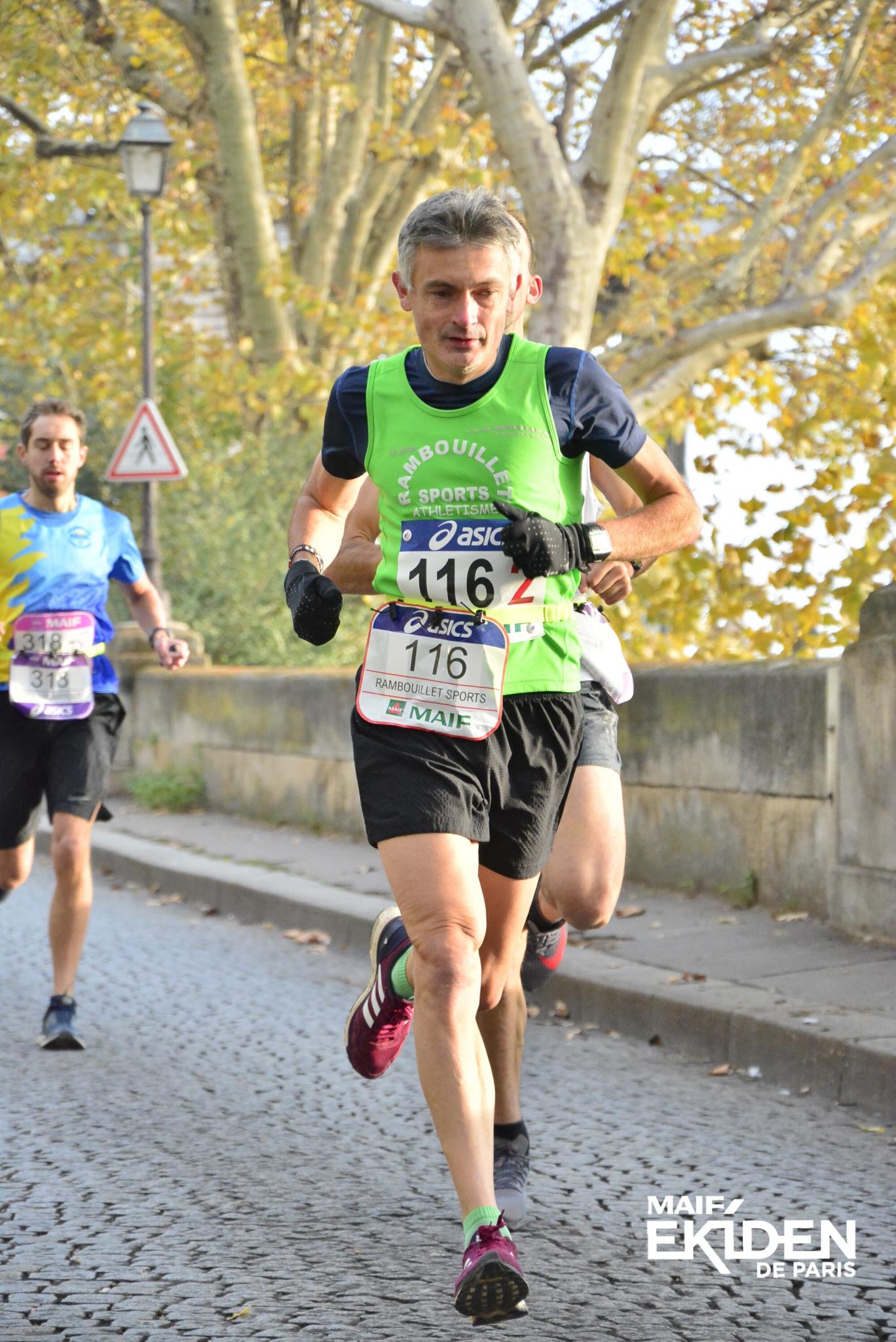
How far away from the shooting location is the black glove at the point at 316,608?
3639 mm

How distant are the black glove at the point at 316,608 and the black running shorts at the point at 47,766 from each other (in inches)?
103

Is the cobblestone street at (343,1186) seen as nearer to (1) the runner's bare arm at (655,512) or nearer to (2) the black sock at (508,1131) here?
(2) the black sock at (508,1131)

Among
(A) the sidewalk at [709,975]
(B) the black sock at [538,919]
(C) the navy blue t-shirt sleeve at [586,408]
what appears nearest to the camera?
(C) the navy blue t-shirt sleeve at [586,408]

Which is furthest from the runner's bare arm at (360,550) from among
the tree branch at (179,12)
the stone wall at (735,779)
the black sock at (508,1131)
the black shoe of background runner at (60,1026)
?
the tree branch at (179,12)

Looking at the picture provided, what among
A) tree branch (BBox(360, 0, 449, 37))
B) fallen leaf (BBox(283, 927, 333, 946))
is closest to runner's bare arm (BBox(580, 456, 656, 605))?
fallen leaf (BBox(283, 927, 333, 946))

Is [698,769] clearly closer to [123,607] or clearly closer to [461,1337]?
[461,1337]

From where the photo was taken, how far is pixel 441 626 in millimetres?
3551

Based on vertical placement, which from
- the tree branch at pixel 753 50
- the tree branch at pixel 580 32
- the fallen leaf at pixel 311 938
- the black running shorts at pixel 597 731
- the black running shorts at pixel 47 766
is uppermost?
the tree branch at pixel 580 32

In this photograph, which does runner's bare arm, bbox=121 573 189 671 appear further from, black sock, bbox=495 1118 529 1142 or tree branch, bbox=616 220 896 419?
tree branch, bbox=616 220 896 419

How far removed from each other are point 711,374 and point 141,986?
39.7 ft

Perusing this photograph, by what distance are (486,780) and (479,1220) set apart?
2.68 feet

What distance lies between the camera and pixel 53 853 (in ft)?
20.4

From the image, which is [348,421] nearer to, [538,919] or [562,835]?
[562,835]

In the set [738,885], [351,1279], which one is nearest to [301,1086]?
[351,1279]
